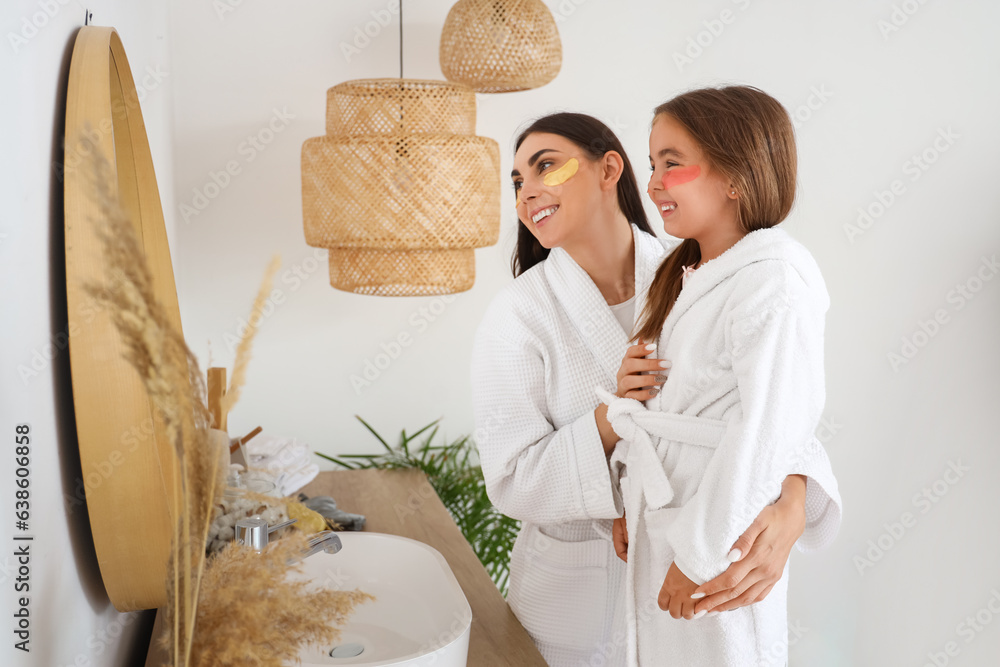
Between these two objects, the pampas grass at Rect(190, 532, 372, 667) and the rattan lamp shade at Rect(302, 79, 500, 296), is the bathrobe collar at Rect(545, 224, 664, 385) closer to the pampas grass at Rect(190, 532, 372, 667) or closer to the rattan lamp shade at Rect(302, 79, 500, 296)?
the rattan lamp shade at Rect(302, 79, 500, 296)

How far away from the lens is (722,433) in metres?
0.98

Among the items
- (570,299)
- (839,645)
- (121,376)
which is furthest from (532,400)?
(839,645)

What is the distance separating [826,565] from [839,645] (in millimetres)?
282

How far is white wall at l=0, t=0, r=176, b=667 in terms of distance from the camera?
55 cm

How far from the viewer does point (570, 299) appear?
4.46 ft

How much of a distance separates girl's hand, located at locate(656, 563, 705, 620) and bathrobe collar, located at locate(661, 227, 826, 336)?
366 mm

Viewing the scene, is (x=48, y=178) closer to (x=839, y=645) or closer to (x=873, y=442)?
(x=873, y=442)

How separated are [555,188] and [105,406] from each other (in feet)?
3.00

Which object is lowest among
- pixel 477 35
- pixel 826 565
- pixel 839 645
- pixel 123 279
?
pixel 839 645

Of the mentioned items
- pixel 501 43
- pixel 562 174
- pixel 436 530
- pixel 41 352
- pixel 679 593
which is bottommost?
pixel 436 530

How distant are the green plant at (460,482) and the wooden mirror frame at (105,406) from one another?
4.81 feet

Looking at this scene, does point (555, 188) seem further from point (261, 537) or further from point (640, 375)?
point (261, 537)

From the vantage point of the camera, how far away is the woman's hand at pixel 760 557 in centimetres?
94

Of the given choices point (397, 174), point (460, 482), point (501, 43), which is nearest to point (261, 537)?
point (397, 174)
